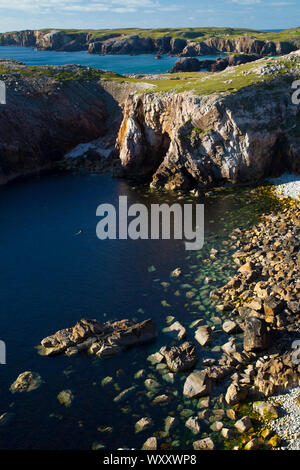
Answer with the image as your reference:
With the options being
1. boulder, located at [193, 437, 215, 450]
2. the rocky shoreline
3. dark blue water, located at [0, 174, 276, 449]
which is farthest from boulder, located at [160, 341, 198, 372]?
boulder, located at [193, 437, 215, 450]

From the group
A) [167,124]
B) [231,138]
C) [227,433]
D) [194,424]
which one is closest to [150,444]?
[194,424]

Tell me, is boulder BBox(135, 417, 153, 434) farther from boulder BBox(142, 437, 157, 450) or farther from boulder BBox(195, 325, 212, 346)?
boulder BBox(195, 325, 212, 346)

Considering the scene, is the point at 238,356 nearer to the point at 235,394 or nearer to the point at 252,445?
the point at 235,394

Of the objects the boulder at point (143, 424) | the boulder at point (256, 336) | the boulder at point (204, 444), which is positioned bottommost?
the boulder at point (143, 424)

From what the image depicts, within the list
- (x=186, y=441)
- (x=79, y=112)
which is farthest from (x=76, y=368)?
(x=79, y=112)

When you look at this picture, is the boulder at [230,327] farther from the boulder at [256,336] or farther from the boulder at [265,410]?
the boulder at [265,410]

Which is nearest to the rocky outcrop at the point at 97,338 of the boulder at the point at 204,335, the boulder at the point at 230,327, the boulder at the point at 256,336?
the boulder at the point at 204,335
